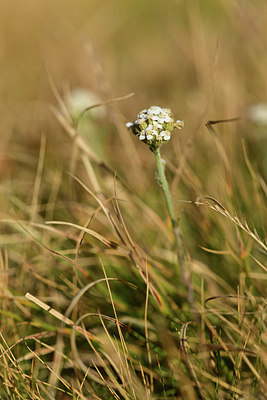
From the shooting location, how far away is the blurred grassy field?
90 cm

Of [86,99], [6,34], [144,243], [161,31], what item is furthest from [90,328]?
[6,34]

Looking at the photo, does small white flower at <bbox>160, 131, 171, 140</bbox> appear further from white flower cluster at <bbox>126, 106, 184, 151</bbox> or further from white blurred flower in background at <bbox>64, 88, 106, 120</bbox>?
white blurred flower in background at <bbox>64, 88, 106, 120</bbox>

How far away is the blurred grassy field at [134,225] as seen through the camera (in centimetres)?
90

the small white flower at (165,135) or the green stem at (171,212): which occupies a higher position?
the small white flower at (165,135)

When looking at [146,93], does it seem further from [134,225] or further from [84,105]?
[134,225]

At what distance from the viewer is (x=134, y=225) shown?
4.54ft

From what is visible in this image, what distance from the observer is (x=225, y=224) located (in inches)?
49.0

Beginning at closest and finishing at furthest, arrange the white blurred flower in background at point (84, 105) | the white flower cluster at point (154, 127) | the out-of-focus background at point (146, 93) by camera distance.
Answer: the white flower cluster at point (154, 127) → the out-of-focus background at point (146, 93) → the white blurred flower in background at point (84, 105)

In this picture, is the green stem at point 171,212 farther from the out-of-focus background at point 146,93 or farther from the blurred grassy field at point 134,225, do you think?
the out-of-focus background at point 146,93

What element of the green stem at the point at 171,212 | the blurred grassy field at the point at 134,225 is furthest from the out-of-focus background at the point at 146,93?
the green stem at the point at 171,212

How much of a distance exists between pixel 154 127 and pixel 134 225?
0.62 m

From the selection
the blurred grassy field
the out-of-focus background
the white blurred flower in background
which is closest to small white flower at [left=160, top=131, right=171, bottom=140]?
the blurred grassy field

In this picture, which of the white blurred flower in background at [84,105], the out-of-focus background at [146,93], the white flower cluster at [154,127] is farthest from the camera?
the white blurred flower in background at [84,105]

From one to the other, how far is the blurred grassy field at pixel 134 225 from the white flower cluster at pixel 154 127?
0.14 metres
